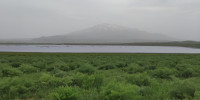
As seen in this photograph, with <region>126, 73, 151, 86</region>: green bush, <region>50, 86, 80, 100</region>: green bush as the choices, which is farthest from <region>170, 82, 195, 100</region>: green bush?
<region>50, 86, 80, 100</region>: green bush

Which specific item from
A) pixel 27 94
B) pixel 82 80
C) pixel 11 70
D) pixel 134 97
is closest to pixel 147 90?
pixel 134 97

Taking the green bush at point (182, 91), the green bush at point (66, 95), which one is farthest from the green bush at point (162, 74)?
the green bush at point (66, 95)

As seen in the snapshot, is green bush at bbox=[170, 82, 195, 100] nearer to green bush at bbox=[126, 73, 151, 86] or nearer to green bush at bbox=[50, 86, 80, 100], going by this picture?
green bush at bbox=[126, 73, 151, 86]

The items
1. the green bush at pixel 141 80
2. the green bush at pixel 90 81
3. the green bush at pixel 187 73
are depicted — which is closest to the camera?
the green bush at pixel 90 81

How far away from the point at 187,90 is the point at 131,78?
3051mm

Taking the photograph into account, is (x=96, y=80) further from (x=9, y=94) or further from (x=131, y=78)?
(x=9, y=94)

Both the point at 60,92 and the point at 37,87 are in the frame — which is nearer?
the point at 60,92

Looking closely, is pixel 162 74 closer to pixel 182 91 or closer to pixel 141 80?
pixel 141 80

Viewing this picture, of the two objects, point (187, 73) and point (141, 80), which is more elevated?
point (141, 80)

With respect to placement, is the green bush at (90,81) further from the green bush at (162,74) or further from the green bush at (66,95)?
the green bush at (162,74)

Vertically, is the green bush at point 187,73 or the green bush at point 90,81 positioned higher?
the green bush at point 90,81

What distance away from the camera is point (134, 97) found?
548cm

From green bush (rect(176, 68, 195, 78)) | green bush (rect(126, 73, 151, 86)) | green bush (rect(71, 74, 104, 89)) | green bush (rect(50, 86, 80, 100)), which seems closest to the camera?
green bush (rect(50, 86, 80, 100))

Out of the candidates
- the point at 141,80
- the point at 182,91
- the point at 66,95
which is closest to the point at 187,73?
the point at 141,80
